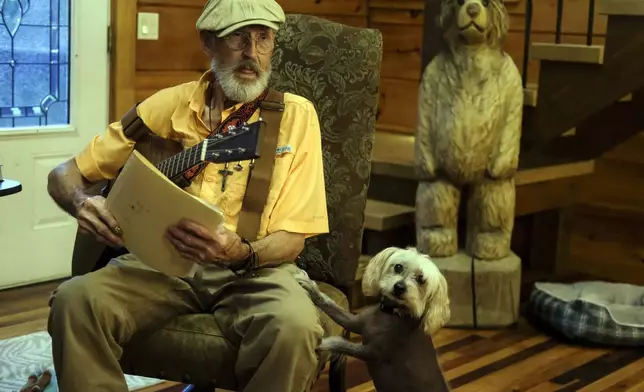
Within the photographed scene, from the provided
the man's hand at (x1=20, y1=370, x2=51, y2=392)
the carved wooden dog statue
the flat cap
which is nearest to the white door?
the man's hand at (x1=20, y1=370, x2=51, y2=392)

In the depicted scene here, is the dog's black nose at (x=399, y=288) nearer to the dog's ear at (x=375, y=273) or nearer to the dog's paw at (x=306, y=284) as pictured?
the dog's ear at (x=375, y=273)

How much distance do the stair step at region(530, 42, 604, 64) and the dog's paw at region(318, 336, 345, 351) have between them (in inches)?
72.6

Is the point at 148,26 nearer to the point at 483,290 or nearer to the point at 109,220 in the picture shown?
the point at 483,290

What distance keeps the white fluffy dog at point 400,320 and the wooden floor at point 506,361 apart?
0.68 m

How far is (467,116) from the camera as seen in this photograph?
10.1 ft

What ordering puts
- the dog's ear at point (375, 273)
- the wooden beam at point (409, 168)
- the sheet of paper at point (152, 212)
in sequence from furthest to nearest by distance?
the wooden beam at point (409, 168) → the dog's ear at point (375, 273) → the sheet of paper at point (152, 212)

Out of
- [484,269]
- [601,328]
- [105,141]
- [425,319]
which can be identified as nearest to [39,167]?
[105,141]

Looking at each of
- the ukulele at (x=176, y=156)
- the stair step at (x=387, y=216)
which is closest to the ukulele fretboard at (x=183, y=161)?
the ukulele at (x=176, y=156)

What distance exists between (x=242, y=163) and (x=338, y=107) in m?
0.37

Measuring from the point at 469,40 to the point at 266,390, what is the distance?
5.74 feet

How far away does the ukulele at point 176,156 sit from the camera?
1678mm

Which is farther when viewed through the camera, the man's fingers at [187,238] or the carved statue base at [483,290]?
the carved statue base at [483,290]

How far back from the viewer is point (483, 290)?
128 inches

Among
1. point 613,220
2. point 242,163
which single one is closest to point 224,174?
point 242,163
